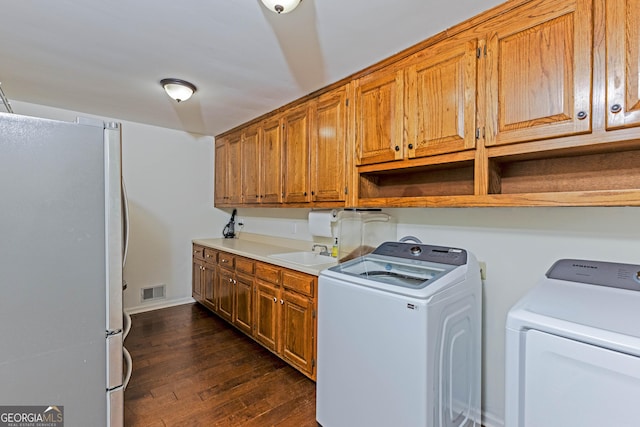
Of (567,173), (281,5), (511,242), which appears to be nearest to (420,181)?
(511,242)

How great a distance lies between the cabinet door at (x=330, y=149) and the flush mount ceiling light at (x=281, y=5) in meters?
0.93

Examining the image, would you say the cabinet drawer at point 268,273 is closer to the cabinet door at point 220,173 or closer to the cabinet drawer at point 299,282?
the cabinet drawer at point 299,282

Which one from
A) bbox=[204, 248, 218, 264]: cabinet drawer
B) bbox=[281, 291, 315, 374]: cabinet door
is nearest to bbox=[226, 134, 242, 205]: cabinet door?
bbox=[204, 248, 218, 264]: cabinet drawer

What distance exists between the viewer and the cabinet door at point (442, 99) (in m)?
1.61

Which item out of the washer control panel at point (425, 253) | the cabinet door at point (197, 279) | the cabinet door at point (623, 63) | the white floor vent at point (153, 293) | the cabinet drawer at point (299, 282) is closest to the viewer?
the cabinet door at point (623, 63)

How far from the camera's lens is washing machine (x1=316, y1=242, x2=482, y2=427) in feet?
4.45

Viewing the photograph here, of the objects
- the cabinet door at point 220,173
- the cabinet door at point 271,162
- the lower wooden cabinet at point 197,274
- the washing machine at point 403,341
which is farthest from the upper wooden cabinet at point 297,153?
the lower wooden cabinet at point 197,274

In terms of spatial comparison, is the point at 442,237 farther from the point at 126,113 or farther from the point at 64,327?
the point at 126,113

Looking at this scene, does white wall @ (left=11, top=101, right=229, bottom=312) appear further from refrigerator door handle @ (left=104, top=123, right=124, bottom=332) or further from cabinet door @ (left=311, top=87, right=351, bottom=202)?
refrigerator door handle @ (left=104, top=123, right=124, bottom=332)

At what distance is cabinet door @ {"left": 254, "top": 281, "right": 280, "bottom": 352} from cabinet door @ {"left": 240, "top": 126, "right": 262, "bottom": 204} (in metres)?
1.07

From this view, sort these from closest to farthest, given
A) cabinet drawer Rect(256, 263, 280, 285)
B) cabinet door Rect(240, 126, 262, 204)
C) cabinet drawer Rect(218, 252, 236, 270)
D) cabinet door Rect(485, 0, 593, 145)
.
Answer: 1. cabinet door Rect(485, 0, 593, 145)
2. cabinet drawer Rect(256, 263, 280, 285)
3. cabinet drawer Rect(218, 252, 236, 270)
4. cabinet door Rect(240, 126, 262, 204)

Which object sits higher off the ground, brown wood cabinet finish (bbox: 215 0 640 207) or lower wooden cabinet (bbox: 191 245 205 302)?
brown wood cabinet finish (bbox: 215 0 640 207)

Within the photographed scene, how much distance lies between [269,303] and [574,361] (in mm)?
2120

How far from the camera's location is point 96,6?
1524 mm
